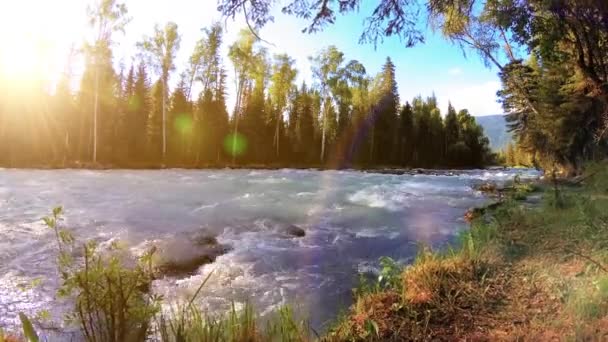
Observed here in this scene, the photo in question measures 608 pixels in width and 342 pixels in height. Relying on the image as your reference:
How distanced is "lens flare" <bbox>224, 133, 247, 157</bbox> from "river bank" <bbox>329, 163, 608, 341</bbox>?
33.9 m

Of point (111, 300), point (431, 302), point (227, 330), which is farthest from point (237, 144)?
point (111, 300)

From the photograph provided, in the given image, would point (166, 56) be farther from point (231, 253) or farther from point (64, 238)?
point (64, 238)

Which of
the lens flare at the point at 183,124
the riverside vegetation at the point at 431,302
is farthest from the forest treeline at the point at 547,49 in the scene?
the lens flare at the point at 183,124

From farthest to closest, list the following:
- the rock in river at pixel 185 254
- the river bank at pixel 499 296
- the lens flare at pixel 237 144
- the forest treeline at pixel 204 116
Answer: the lens flare at pixel 237 144, the forest treeline at pixel 204 116, the rock in river at pixel 185 254, the river bank at pixel 499 296

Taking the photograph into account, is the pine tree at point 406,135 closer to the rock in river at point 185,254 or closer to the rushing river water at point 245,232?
the rushing river water at point 245,232

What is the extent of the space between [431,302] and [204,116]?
35807mm

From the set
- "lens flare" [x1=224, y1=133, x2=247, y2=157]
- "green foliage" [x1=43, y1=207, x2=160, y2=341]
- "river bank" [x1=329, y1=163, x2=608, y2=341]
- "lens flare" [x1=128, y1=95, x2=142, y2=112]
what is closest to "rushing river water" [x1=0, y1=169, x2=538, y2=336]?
"river bank" [x1=329, y1=163, x2=608, y2=341]

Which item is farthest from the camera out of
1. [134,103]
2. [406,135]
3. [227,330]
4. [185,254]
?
[406,135]

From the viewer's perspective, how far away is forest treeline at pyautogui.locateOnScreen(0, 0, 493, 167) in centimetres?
2930

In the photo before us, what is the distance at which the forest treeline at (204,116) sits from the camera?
96.1 ft

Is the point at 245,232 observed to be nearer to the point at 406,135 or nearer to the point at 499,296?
the point at 499,296

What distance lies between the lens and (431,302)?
3201 mm

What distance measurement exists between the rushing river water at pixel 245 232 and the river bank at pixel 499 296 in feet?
2.61

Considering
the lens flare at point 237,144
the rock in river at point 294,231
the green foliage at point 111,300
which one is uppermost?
the lens flare at point 237,144
